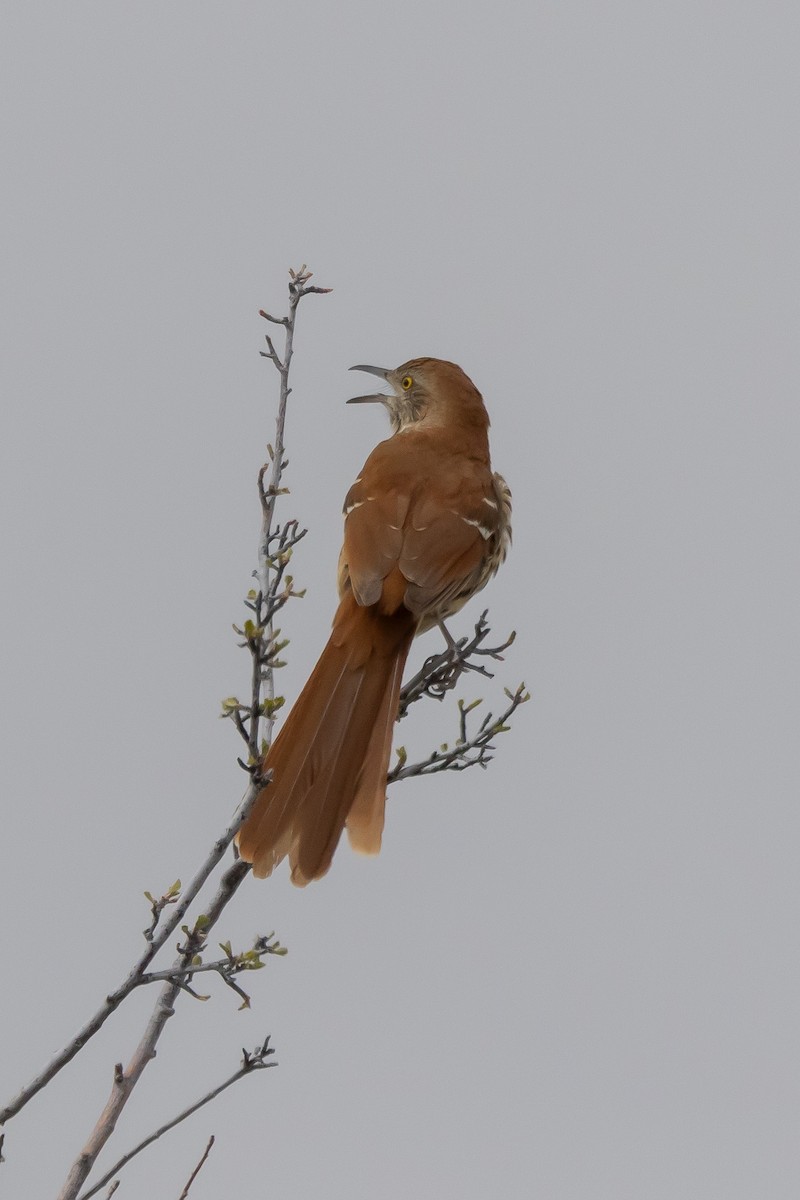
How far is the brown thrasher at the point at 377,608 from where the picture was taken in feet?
14.1

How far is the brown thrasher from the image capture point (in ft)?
14.1

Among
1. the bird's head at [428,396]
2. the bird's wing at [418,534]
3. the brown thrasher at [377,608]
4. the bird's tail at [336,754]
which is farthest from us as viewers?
the bird's head at [428,396]

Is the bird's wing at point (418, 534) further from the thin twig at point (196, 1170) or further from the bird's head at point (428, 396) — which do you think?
the thin twig at point (196, 1170)

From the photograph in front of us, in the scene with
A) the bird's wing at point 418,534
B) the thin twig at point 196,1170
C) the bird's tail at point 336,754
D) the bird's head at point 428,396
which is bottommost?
the thin twig at point 196,1170

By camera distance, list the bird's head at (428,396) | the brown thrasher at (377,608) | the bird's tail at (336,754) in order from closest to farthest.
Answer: the bird's tail at (336,754), the brown thrasher at (377,608), the bird's head at (428,396)

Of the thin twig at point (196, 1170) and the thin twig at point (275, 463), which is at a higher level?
the thin twig at point (275, 463)

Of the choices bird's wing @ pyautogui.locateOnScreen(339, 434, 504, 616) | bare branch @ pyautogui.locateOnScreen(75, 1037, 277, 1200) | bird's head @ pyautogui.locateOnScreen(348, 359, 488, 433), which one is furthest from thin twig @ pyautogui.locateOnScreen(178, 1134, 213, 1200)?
bird's head @ pyautogui.locateOnScreen(348, 359, 488, 433)

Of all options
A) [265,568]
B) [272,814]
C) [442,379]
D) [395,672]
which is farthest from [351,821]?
[442,379]

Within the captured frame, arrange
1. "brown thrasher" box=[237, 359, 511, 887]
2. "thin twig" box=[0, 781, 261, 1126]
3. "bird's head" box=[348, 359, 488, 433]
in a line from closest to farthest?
"thin twig" box=[0, 781, 261, 1126] → "brown thrasher" box=[237, 359, 511, 887] → "bird's head" box=[348, 359, 488, 433]

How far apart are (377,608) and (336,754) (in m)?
0.68

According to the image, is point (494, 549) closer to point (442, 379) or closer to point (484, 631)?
point (484, 631)

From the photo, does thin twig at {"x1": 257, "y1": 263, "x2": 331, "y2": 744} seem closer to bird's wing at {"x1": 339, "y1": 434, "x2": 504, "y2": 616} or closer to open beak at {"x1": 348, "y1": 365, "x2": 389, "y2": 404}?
bird's wing at {"x1": 339, "y1": 434, "x2": 504, "y2": 616}

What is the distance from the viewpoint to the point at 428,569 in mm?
5117

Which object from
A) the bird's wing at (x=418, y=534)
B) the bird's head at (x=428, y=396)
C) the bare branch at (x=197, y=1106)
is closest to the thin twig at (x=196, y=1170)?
the bare branch at (x=197, y=1106)
